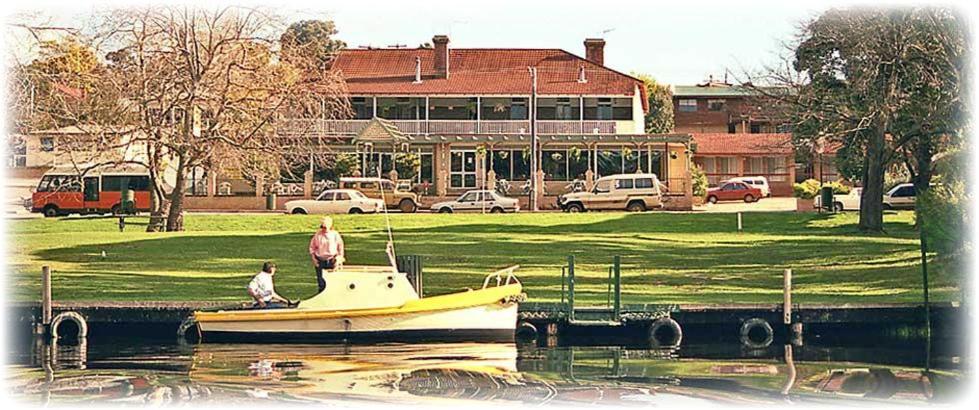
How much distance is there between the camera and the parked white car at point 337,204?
56562mm

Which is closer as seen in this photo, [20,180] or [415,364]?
[415,364]

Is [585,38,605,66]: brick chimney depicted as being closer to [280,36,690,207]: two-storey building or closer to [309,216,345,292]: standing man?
[280,36,690,207]: two-storey building

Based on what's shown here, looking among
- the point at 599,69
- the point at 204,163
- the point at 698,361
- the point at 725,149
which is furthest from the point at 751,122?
the point at 698,361

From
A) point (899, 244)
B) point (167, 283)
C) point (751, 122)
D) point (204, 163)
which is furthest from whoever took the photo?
point (751, 122)

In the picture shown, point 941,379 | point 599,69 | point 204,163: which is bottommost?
point 941,379

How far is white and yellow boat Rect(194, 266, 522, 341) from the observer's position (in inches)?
990

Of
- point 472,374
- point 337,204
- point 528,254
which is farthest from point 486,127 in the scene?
point 472,374

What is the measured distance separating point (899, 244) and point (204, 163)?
2217cm

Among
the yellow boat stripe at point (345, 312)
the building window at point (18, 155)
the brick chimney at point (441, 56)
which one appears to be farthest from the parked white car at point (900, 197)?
the yellow boat stripe at point (345, 312)

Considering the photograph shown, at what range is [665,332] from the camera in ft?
86.2

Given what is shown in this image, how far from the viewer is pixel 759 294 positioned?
30406 mm

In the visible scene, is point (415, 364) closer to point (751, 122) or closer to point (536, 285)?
point (536, 285)

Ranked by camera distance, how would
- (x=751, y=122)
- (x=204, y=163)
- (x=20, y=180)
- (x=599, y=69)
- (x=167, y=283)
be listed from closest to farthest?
1. (x=167, y=283)
2. (x=204, y=163)
3. (x=20, y=180)
4. (x=599, y=69)
5. (x=751, y=122)

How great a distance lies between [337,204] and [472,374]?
3544cm
